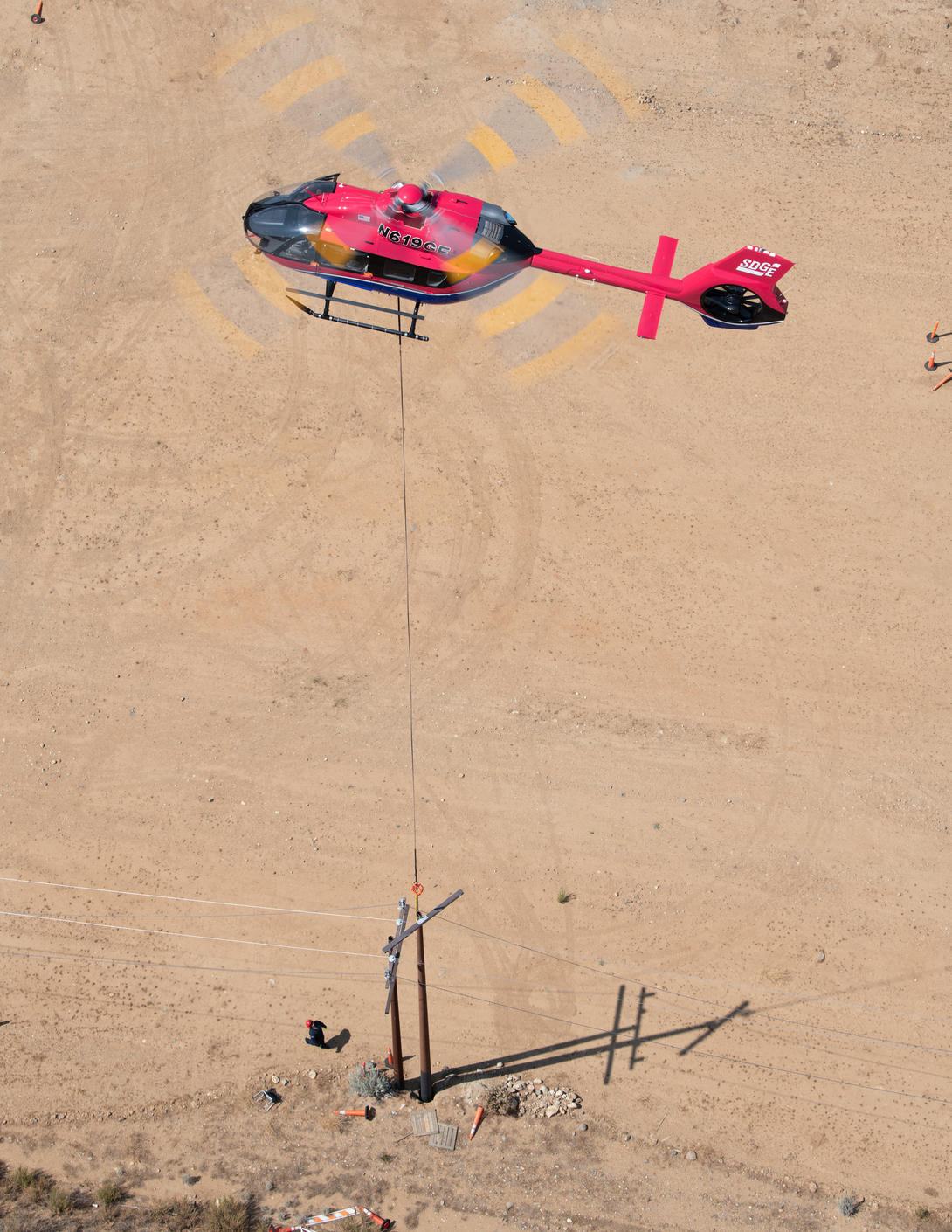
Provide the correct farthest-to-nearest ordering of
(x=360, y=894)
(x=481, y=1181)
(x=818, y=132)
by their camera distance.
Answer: (x=818, y=132), (x=360, y=894), (x=481, y=1181)

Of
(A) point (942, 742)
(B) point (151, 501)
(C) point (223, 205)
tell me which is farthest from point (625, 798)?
(C) point (223, 205)

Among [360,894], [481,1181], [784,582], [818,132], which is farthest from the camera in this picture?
[818,132]

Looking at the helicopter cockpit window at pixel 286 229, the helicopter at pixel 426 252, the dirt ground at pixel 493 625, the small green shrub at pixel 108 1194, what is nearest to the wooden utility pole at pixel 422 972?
the dirt ground at pixel 493 625

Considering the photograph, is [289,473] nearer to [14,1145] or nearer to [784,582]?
[784,582]

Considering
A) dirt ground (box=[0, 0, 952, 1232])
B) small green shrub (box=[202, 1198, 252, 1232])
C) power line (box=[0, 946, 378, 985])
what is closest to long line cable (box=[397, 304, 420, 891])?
dirt ground (box=[0, 0, 952, 1232])

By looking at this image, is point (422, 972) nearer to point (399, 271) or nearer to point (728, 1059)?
point (728, 1059)

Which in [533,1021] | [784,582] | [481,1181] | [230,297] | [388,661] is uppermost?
[230,297]
